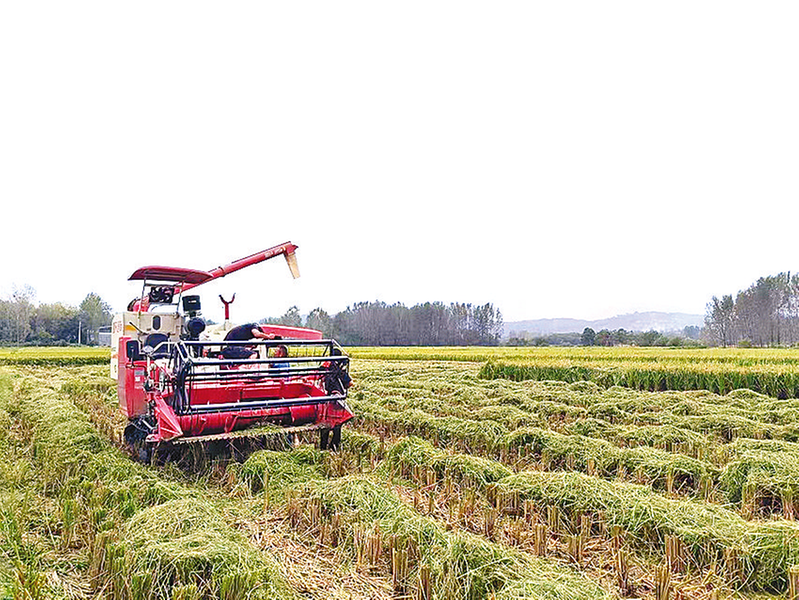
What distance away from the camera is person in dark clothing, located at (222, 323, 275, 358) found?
775 cm

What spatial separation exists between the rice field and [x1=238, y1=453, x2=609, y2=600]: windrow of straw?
0.5 inches

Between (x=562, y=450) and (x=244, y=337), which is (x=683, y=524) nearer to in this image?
(x=562, y=450)

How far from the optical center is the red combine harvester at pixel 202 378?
6223 mm

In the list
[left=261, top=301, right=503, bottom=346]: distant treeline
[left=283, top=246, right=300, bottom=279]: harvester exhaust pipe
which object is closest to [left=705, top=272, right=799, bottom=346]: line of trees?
[left=261, top=301, right=503, bottom=346]: distant treeline

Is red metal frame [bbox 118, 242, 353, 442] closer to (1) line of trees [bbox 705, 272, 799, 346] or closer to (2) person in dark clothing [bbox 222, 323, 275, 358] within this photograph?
(2) person in dark clothing [bbox 222, 323, 275, 358]

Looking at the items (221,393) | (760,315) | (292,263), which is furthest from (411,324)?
(221,393)

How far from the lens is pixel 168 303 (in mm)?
8672

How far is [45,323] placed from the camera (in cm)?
7269

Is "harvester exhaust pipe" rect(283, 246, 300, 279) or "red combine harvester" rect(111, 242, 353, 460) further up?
"harvester exhaust pipe" rect(283, 246, 300, 279)

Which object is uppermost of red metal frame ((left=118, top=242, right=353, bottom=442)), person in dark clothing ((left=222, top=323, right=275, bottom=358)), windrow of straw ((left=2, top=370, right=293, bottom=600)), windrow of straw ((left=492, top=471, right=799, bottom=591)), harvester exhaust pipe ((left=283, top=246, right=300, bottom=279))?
harvester exhaust pipe ((left=283, top=246, right=300, bottom=279))

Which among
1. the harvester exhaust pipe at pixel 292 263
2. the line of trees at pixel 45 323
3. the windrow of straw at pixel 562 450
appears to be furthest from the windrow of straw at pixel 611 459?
the line of trees at pixel 45 323

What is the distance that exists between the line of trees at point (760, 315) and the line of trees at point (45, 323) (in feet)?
252

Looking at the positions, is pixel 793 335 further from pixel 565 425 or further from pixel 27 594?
pixel 27 594

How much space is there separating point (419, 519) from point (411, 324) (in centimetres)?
7741
